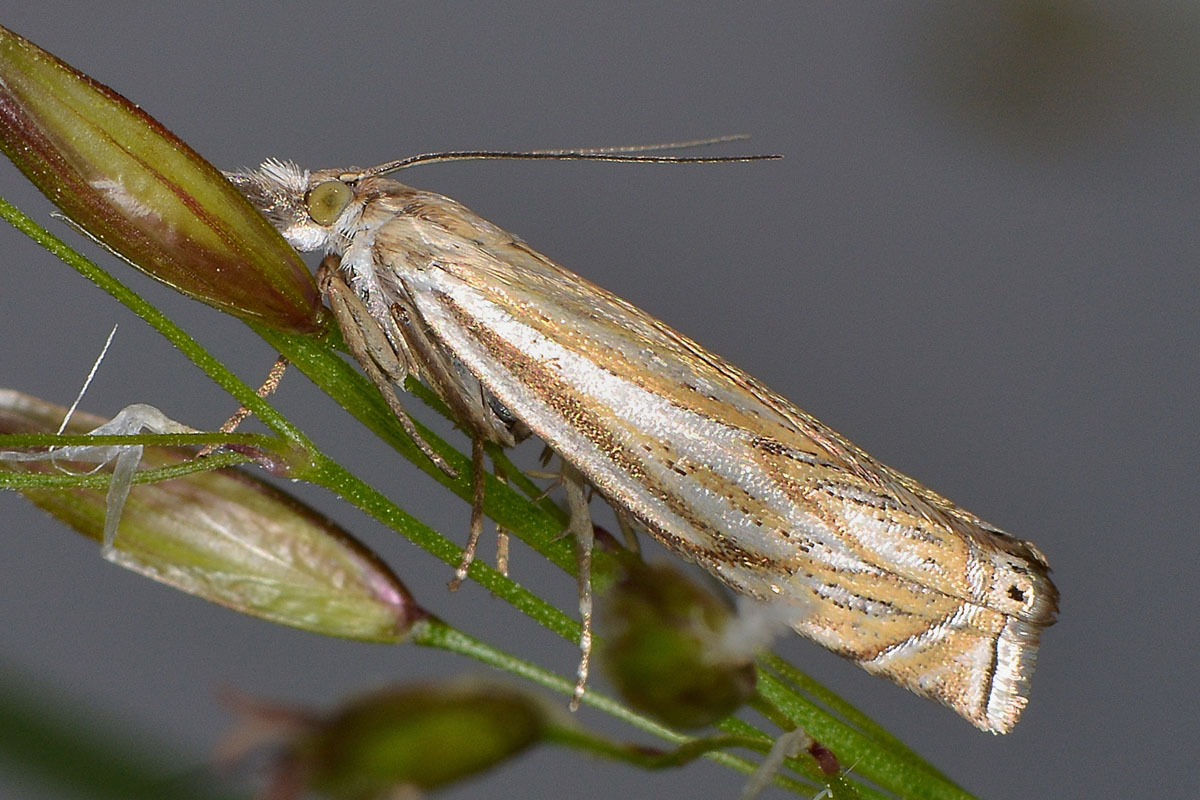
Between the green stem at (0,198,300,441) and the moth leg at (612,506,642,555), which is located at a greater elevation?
the green stem at (0,198,300,441)

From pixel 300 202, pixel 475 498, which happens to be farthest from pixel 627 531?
pixel 300 202

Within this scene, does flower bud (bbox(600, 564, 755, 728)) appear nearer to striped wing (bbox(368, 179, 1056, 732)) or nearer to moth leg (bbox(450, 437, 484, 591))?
moth leg (bbox(450, 437, 484, 591))

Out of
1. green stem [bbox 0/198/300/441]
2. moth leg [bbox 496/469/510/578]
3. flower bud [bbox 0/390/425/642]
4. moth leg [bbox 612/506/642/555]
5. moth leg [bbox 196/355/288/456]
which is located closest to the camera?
green stem [bbox 0/198/300/441]

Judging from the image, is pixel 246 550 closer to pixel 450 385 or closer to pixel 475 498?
pixel 475 498

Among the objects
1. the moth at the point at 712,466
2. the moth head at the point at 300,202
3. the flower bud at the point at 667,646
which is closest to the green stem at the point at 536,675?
the moth at the point at 712,466

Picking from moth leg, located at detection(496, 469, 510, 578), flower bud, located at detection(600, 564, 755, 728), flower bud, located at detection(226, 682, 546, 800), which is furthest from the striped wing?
flower bud, located at detection(226, 682, 546, 800)

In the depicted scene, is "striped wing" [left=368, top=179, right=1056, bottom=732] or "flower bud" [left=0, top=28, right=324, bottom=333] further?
"striped wing" [left=368, top=179, right=1056, bottom=732]
